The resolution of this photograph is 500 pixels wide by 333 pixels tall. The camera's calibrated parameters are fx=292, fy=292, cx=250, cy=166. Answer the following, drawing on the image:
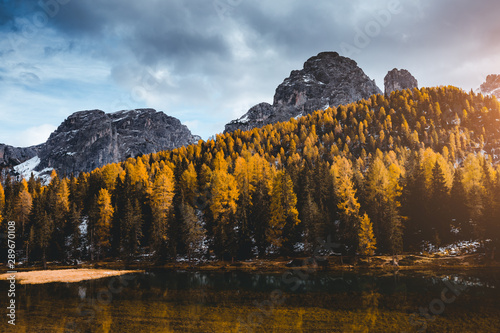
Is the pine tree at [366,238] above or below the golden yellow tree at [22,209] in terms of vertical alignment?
below

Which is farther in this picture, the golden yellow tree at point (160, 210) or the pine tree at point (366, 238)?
the golden yellow tree at point (160, 210)

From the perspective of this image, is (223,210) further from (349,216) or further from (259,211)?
(349,216)

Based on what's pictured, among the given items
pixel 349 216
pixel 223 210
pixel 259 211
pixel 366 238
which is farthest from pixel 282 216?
pixel 366 238

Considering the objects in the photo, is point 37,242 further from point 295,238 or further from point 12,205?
point 295,238

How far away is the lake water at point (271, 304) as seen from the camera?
21.1 m

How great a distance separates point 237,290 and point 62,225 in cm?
5944

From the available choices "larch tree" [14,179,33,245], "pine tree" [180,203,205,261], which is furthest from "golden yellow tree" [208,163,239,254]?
"larch tree" [14,179,33,245]

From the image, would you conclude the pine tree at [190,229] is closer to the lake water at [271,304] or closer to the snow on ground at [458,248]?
the lake water at [271,304]

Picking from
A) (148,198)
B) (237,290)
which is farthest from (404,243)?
(148,198)

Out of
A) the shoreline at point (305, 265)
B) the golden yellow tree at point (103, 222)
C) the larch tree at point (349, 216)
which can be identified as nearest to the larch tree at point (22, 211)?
the shoreline at point (305, 265)

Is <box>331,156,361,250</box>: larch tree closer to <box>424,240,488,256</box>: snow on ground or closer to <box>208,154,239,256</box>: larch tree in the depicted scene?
<box>424,240,488,256</box>: snow on ground

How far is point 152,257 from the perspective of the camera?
210ft

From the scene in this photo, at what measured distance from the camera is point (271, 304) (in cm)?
2742

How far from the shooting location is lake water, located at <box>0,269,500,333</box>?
2111 cm
